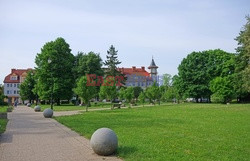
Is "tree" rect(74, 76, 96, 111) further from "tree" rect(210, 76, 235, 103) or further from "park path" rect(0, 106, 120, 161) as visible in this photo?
"tree" rect(210, 76, 235, 103)

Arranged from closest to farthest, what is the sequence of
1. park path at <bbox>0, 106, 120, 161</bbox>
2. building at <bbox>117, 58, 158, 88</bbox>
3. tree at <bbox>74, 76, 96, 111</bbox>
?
park path at <bbox>0, 106, 120, 161</bbox>, tree at <bbox>74, 76, 96, 111</bbox>, building at <bbox>117, 58, 158, 88</bbox>

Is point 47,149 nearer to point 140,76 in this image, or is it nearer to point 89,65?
point 89,65

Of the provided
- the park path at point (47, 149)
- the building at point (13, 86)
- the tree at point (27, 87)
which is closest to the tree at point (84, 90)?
the park path at point (47, 149)

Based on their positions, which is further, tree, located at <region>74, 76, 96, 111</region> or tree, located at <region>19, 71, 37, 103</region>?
tree, located at <region>19, 71, 37, 103</region>

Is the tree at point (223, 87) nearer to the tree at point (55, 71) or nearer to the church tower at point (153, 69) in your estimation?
the tree at point (55, 71)

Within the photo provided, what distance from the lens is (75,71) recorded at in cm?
6894

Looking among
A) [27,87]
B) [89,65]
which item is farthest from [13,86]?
[89,65]

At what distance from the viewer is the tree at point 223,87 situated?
2279 inches

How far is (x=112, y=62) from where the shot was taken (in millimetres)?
80000

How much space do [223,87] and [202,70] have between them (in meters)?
8.98

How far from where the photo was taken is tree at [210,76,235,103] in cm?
5788

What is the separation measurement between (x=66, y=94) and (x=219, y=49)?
4016cm

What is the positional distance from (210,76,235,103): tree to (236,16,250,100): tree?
282cm

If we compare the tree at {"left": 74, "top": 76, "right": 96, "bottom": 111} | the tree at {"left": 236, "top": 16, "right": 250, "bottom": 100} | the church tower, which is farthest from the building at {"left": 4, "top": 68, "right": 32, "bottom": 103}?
the tree at {"left": 236, "top": 16, "right": 250, "bottom": 100}
